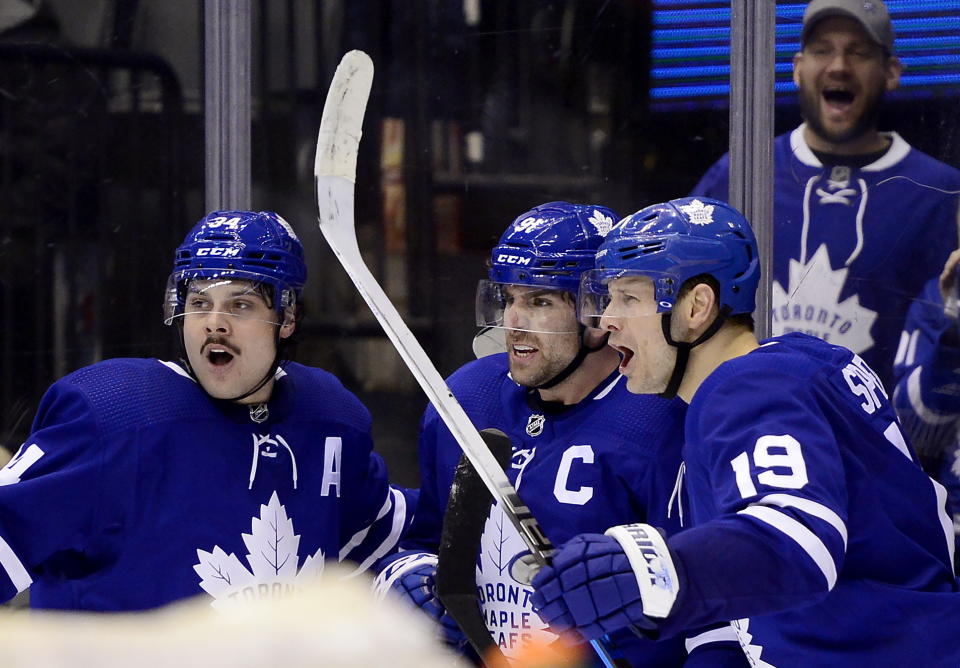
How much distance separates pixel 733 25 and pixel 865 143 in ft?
1.33

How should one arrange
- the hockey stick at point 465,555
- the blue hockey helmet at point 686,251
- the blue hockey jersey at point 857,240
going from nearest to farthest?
1. the blue hockey helmet at point 686,251
2. the hockey stick at point 465,555
3. the blue hockey jersey at point 857,240

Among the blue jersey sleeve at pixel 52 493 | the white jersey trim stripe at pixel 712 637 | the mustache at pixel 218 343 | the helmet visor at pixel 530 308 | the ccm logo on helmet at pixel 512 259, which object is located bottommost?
the white jersey trim stripe at pixel 712 637

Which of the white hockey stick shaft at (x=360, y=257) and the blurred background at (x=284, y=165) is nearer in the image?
the white hockey stick shaft at (x=360, y=257)

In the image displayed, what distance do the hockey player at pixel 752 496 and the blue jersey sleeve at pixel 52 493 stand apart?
37.0 inches

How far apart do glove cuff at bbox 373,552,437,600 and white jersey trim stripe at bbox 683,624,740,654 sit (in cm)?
50

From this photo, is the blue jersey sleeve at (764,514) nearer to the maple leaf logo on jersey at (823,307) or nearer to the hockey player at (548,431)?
the hockey player at (548,431)

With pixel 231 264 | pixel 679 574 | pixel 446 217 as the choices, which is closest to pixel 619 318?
pixel 679 574

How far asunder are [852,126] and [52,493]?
6.04ft

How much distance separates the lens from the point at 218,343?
2.46 metres

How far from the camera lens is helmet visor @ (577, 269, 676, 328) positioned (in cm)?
204

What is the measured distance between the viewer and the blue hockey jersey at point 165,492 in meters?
2.25

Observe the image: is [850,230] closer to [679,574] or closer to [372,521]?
[372,521]

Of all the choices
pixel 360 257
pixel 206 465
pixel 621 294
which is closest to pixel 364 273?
pixel 360 257

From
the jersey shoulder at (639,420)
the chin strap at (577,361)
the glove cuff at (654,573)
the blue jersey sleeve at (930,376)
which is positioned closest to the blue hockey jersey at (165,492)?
the chin strap at (577,361)
